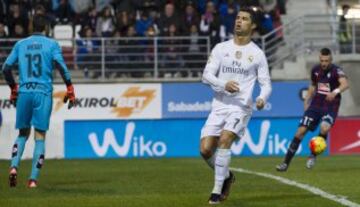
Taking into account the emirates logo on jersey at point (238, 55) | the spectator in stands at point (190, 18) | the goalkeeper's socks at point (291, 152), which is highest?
the emirates logo on jersey at point (238, 55)

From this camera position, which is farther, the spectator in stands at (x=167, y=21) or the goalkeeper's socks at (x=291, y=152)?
the spectator in stands at (x=167, y=21)

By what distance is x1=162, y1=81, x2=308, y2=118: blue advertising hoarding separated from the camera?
92.0ft

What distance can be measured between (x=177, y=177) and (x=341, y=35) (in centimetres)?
1384

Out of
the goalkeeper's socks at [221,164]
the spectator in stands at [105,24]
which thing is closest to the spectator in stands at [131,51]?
the spectator in stands at [105,24]

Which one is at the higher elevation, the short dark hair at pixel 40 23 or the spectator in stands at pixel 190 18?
the short dark hair at pixel 40 23

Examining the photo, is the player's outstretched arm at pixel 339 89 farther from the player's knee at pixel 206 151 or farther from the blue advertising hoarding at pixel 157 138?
the blue advertising hoarding at pixel 157 138

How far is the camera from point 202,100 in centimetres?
2814

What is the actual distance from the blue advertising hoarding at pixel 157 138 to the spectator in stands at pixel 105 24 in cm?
334

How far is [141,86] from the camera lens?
28.0m

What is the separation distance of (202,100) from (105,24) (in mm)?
3374

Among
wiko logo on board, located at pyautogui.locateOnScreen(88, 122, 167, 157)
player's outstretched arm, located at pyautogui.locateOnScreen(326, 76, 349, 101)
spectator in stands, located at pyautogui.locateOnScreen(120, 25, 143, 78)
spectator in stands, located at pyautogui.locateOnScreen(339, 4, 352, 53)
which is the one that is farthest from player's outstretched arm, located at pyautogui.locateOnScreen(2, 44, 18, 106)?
spectator in stands, located at pyautogui.locateOnScreen(339, 4, 352, 53)

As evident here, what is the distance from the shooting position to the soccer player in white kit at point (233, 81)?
12133 mm

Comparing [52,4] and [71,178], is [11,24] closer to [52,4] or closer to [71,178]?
[52,4]

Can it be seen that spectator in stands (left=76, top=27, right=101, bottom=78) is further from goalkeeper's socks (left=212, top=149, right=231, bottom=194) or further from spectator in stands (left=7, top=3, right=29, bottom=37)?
goalkeeper's socks (left=212, top=149, right=231, bottom=194)
